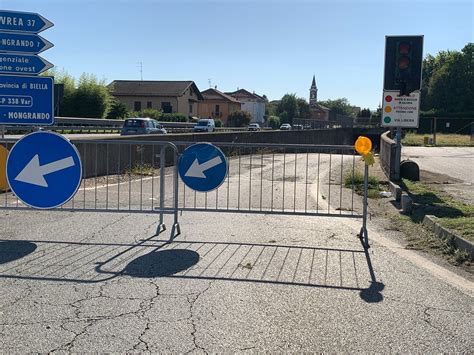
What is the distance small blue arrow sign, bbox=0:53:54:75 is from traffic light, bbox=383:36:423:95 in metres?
7.95

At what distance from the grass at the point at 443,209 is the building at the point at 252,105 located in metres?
113

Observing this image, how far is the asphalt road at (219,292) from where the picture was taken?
4094 mm

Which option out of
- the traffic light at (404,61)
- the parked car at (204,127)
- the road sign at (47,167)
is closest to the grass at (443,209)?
the traffic light at (404,61)

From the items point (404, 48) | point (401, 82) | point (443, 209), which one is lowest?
point (443, 209)

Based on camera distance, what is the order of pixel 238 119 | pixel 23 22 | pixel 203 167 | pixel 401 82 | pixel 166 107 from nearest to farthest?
pixel 203 167 < pixel 23 22 < pixel 401 82 < pixel 166 107 < pixel 238 119

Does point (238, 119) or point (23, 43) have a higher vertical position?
point (238, 119)

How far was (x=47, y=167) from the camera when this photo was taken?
7.23 meters

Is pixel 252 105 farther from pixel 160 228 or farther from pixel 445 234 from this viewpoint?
pixel 445 234

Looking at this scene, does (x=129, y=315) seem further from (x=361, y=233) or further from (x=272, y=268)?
(x=361, y=233)

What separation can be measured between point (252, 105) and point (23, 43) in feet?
415

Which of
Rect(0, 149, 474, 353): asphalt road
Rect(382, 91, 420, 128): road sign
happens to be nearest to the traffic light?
Rect(382, 91, 420, 128): road sign

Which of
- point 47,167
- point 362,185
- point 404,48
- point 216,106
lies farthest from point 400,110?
point 216,106

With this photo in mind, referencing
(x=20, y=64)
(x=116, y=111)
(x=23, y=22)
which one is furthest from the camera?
(x=116, y=111)

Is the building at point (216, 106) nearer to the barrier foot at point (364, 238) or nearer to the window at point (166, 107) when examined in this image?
the window at point (166, 107)
